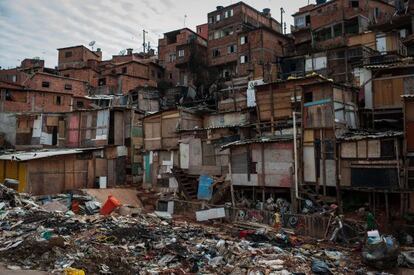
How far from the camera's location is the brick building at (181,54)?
155ft

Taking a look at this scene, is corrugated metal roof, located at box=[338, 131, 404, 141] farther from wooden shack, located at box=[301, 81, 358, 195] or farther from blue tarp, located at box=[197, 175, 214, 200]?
blue tarp, located at box=[197, 175, 214, 200]

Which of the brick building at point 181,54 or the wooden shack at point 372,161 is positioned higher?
the brick building at point 181,54

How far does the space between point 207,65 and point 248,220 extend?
3229cm

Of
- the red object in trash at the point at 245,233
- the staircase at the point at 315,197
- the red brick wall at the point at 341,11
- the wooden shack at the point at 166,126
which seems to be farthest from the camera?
the red brick wall at the point at 341,11

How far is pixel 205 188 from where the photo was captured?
73.7ft

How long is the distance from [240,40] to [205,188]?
24.3 m

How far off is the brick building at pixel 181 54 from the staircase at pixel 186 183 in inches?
924

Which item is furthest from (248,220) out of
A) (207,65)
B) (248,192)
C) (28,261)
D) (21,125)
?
(207,65)

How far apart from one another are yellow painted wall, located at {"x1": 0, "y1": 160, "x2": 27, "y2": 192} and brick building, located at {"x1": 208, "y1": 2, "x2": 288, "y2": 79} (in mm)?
23180

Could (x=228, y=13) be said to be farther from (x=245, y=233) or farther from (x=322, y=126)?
(x=245, y=233)

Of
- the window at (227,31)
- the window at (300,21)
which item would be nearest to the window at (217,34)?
the window at (227,31)

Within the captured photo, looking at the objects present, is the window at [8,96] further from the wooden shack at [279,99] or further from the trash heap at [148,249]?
the wooden shack at [279,99]

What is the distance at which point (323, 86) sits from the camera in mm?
18094

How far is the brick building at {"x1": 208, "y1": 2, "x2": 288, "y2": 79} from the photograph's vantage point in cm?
4019
